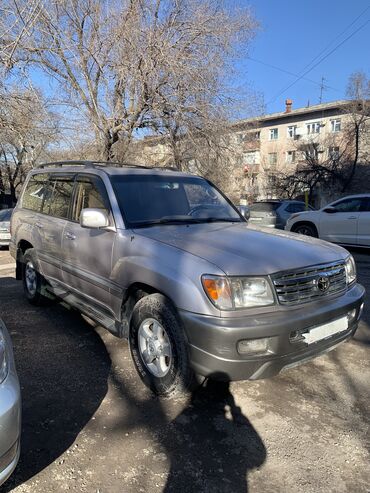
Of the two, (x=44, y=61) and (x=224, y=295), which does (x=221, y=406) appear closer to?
(x=224, y=295)

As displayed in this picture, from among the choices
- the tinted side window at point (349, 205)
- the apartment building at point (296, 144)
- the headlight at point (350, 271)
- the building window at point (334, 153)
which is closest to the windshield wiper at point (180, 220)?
the headlight at point (350, 271)

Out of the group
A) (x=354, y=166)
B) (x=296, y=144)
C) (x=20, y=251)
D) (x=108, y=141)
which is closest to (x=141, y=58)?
(x=108, y=141)

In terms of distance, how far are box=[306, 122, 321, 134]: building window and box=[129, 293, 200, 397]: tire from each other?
37485 mm

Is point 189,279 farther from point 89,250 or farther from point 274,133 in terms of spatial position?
point 274,133

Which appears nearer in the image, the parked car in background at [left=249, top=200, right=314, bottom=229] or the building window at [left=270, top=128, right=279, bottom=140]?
the parked car in background at [left=249, top=200, right=314, bottom=229]

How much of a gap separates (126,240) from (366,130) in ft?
101

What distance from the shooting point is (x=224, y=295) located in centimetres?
272

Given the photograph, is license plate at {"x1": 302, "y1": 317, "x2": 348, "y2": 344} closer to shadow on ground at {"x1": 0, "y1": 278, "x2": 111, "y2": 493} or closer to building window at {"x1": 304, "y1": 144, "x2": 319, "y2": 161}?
shadow on ground at {"x1": 0, "y1": 278, "x2": 111, "y2": 493}

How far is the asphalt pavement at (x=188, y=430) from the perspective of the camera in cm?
234

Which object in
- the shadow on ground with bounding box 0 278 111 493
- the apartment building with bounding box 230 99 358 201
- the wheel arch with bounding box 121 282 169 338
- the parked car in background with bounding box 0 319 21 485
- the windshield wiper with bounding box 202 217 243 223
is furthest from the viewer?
the apartment building with bounding box 230 99 358 201

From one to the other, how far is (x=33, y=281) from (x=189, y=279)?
3.35 metres

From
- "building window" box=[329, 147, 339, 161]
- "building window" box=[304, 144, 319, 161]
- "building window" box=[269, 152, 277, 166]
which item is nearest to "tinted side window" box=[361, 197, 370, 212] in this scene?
"building window" box=[329, 147, 339, 161]

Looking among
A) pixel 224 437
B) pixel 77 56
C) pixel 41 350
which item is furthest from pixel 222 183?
pixel 224 437

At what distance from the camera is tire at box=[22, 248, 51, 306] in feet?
17.1
